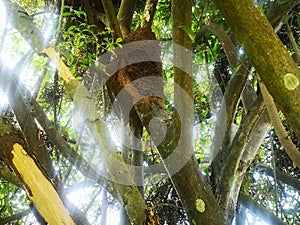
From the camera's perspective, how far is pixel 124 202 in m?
1.51

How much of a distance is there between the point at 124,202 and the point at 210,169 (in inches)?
26.4

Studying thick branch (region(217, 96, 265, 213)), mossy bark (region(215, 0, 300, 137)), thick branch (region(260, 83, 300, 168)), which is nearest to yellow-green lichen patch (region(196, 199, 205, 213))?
thick branch (region(217, 96, 265, 213))

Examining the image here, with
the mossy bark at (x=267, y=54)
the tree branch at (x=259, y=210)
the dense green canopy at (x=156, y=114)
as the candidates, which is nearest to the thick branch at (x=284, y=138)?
the dense green canopy at (x=156, y=114)

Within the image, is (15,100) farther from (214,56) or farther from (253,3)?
(214,56)

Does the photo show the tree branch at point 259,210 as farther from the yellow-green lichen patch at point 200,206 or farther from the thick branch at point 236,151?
the yellow-green lichen patch at point 200,206

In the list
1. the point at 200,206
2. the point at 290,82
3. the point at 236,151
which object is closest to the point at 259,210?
the point at 236,151

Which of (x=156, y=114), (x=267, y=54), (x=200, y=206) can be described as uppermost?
(x=156, y=114)

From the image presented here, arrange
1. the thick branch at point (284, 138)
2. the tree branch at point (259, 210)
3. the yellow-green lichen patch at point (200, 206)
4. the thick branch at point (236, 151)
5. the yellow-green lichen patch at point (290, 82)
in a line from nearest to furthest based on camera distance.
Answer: the yellow-green lichen patch at point (290, 82) < the thick branch at point (284, 138) < the yellow-green lichen patch at point (200, 206) < the thick branch at point (236, 151) < the tree branch at point (259, 210)

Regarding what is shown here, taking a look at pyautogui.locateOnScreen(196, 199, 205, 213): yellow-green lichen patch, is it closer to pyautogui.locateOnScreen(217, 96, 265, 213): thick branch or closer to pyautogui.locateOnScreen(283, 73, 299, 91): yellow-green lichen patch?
pyautogui.locateOnScreen(217, 96, 265, 213): thick branch

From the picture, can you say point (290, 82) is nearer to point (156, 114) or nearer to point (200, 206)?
point (200, 206)

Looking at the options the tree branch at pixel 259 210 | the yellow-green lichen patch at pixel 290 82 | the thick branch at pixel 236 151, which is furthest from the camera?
the tree branch at pixel 259 210

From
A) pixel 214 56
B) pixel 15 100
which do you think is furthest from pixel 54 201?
pixel 214 56

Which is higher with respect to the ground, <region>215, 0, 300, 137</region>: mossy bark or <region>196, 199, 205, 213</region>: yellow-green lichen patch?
<region>215, 0, 300, 137</region>: mossy bark

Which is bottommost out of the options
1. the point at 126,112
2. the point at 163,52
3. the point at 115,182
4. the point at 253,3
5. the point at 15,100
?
the point at 115,182
